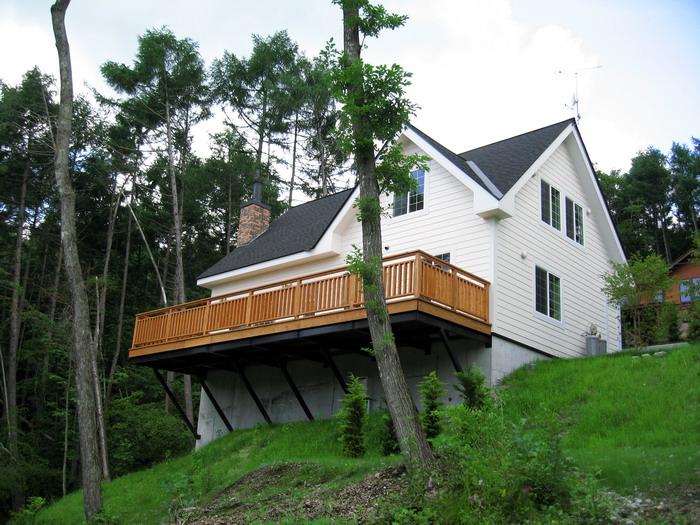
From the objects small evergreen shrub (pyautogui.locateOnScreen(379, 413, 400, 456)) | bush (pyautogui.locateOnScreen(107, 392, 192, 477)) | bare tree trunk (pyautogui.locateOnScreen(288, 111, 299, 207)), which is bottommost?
bush (pyautogui.locateOnScreen(107, 392, 192, 477))

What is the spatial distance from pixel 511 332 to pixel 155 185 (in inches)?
957

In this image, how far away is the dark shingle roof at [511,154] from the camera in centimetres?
1766

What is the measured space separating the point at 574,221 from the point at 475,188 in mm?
4890

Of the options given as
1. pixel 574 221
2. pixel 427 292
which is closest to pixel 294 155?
pixel 574 221

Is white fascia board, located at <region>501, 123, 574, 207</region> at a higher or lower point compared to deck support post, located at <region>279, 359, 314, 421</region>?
higher

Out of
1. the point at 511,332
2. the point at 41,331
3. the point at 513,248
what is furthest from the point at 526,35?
the point at 41,331

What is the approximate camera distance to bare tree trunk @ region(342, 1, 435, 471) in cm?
1000

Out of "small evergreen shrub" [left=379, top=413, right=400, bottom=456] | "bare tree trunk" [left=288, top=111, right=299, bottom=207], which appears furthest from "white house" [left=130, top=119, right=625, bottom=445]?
"bare tree trunk" [left=288, top=111, right=299, bottom=207]

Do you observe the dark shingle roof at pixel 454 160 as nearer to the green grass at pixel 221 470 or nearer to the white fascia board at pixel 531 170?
the white fascia board at pixel 531 170

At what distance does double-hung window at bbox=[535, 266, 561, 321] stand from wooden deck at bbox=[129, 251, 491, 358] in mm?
2375

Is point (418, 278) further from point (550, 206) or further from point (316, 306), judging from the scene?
point (550, 206)

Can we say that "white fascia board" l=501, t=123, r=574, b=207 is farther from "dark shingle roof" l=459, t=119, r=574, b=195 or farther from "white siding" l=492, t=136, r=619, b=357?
"white siding" l=492, t=136, r=619, b=357

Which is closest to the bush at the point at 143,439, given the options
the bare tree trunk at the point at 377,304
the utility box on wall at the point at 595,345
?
the utility box on wall at the point at 595,345

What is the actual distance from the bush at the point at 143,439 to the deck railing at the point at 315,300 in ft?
20.8
